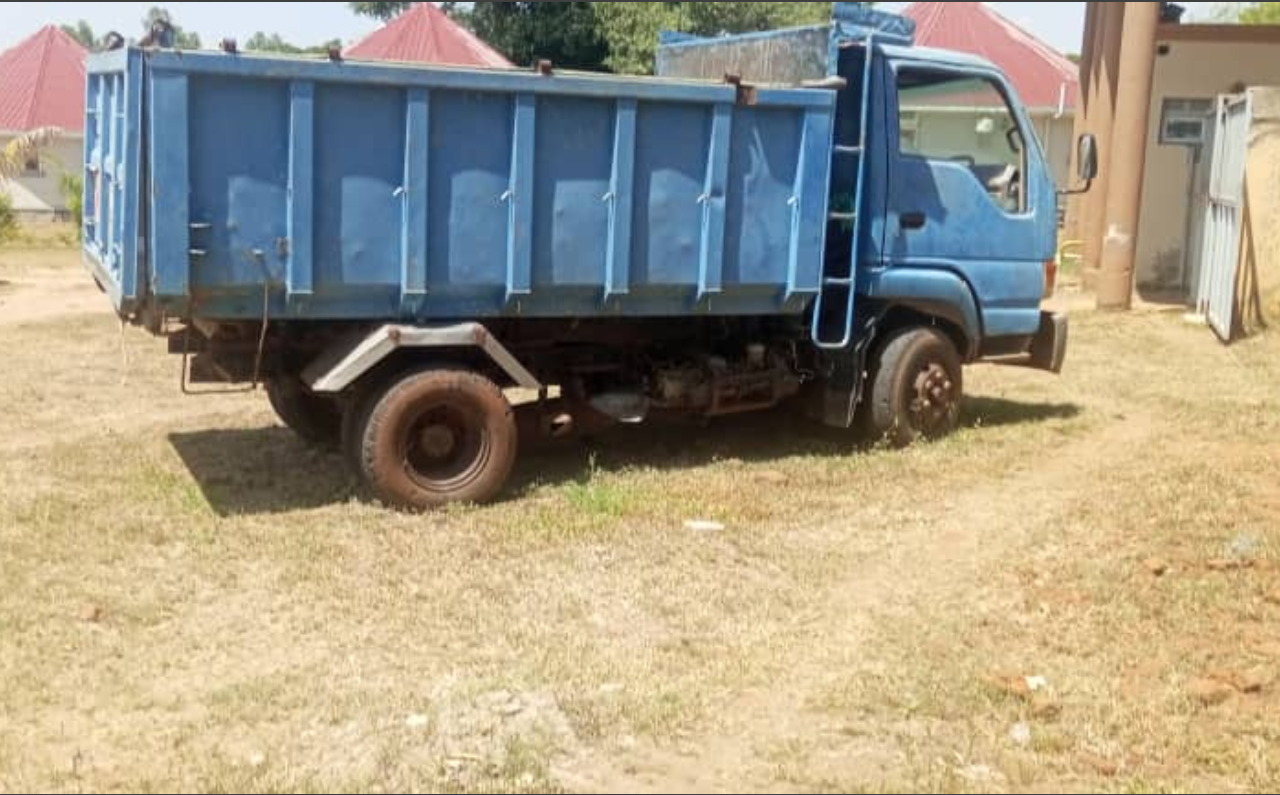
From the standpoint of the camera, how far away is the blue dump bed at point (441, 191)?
682 cm

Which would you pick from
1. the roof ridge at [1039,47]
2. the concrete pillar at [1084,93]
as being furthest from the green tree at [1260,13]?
the concrete pillar at [1084,93]

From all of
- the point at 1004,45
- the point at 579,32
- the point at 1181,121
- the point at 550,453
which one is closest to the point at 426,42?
the point at 579,32

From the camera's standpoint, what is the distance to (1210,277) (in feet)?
50.2

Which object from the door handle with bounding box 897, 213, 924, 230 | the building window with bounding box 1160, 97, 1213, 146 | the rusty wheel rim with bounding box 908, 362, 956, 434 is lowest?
the rusty wheel rim with bounding box 908, 362, 956, 434

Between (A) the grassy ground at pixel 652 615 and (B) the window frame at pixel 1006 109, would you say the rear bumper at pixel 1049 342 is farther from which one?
(B) the window frame at pixel 1006 109

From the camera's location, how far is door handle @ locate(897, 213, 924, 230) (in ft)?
28.8

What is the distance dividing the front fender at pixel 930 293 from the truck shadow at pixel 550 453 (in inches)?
36.7

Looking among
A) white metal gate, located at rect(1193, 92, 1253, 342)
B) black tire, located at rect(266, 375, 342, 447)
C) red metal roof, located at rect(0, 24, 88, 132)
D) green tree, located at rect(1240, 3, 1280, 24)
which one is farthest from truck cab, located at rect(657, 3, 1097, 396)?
green tree, located at rect(1240, 3, 1280, 24)

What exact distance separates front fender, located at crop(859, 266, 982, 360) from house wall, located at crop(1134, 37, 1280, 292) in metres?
10.4

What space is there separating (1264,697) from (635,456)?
443 centimetres

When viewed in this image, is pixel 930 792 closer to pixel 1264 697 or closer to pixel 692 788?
pixel 692 788

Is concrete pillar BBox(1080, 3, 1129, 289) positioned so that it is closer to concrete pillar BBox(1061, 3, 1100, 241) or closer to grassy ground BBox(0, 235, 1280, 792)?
concrete pillar BBox(1061, 3, 1100, 241)

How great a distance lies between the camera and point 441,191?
7375 mm

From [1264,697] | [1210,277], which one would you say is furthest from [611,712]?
[1210,277]
